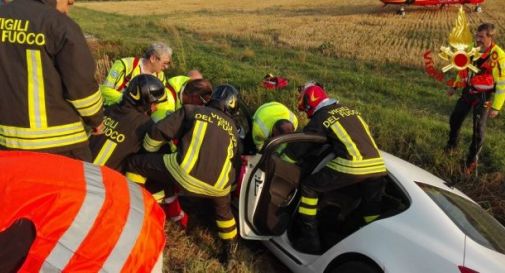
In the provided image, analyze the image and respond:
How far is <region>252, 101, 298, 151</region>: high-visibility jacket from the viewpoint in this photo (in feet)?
13.7

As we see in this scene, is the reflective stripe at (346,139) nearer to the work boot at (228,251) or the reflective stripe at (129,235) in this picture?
the work boot at (228,251)

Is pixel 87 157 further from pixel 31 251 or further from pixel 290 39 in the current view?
pixel 290 39

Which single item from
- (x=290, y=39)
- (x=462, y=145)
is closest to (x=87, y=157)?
(x=462, y=145)

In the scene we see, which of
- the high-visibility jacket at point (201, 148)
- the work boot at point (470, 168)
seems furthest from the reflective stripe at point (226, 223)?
the work boot at point (470, 168)

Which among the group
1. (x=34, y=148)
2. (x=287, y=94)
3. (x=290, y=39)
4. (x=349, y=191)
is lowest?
(x=290, y=39)

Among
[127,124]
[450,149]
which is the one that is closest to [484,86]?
[450,149]

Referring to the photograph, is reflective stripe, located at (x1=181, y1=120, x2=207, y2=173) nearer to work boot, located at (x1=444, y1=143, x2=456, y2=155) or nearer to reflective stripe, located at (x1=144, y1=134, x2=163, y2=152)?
reflective stripe, located at (x1=144, y1=134, x2=163, y2=152)

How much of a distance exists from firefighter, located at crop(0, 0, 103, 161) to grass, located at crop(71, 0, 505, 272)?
1363 mm

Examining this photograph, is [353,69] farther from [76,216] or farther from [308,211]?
[76,216]

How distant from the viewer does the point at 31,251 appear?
1724 mm

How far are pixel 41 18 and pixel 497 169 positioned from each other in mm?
5369

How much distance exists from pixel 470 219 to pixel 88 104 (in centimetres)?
270

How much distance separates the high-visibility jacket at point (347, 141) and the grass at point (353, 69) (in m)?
1.12

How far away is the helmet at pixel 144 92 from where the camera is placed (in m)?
3.86
